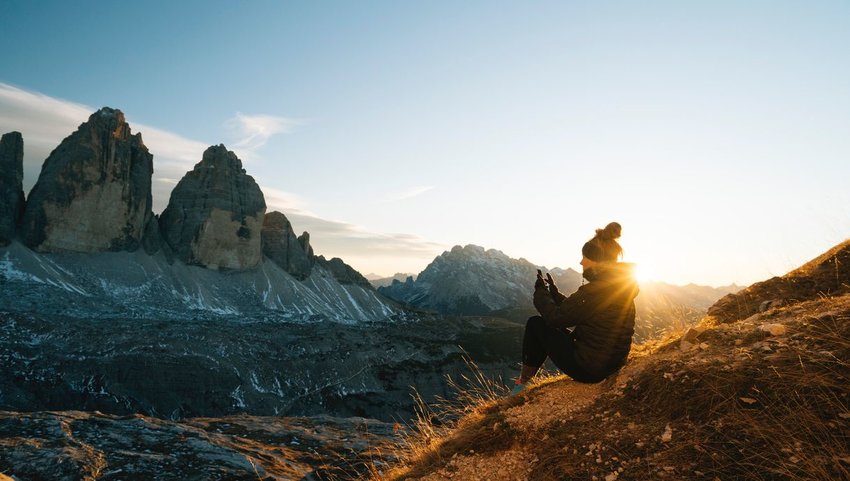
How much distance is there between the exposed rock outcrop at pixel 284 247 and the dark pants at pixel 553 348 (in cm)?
17608

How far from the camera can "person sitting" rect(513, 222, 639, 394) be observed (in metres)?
6.19

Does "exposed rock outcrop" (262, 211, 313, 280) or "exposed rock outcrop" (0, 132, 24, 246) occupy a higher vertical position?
"exposed rock outcrop" (0, 132, 24, 246)

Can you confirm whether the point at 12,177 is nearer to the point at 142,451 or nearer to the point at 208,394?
the point at 208,394

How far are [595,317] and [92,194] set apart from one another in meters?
151

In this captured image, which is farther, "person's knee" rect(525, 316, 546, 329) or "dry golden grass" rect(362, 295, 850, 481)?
"person's knee" rect(525, 316, 546, 329)

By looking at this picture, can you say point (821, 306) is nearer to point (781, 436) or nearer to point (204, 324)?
point (781, 436)

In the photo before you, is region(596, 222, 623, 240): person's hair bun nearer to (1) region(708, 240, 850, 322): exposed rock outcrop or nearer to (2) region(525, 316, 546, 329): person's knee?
(2) region(525, 316, 546, 329): person's knee

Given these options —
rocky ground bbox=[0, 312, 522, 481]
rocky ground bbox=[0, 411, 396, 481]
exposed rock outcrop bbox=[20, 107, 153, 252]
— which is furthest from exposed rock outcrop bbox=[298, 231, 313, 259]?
rocky ground bbox=[0, 411, 396, 481]

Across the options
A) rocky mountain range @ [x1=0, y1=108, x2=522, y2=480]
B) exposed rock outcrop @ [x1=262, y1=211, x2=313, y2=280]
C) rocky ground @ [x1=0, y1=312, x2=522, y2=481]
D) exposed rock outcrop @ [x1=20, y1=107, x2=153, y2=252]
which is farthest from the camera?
exposed rock outcrop @ [x1=262, y1=211, x2=313, y2=280]

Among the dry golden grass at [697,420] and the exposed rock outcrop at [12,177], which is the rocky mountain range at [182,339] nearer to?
the exposed rock outcrop at [12,177]

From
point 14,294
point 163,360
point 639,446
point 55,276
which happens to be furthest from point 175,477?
point 55,276

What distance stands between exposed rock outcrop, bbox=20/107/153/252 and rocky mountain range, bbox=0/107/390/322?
0.88 feet

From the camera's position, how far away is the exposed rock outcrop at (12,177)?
11459cm

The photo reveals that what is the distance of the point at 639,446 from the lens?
14.0 feet
